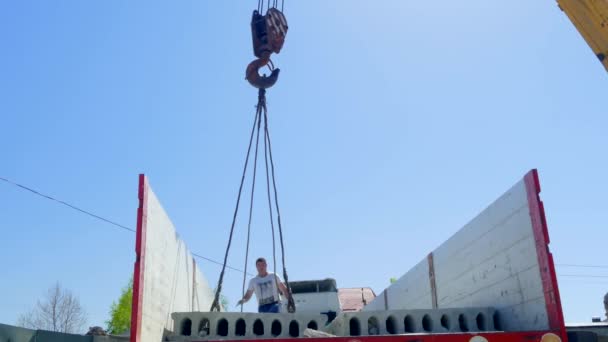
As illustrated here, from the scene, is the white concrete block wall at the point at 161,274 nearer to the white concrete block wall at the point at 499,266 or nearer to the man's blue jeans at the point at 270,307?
the man's blue jeans at the point at 270,307

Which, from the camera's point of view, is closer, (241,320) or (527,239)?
(527,239)

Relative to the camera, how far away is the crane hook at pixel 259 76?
688 centimetres

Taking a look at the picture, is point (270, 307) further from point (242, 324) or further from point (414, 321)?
point (414, 321)

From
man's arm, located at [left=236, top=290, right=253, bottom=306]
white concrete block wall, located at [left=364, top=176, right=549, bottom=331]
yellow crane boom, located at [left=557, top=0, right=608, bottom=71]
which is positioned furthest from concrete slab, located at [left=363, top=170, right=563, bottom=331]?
man's arm, located at [left=236, top=290, right=253, bottom=306]

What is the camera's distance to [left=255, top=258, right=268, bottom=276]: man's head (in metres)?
6.83

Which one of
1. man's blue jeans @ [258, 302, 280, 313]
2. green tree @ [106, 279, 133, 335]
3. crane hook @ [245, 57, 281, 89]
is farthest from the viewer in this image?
green tree @ [106, 279, 133, 335]

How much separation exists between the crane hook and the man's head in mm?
→ 2083

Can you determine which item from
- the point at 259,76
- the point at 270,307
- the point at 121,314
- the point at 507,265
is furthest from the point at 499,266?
the point at 121,314

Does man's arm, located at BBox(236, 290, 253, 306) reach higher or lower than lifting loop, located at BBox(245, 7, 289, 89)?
lower

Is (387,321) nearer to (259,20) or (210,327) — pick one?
(210,327)

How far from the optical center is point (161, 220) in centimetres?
487

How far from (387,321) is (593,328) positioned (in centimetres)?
202

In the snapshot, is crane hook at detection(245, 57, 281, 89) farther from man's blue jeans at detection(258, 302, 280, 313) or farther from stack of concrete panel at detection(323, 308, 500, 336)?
stack of concrete panel at detection(323, 308, 500, 336)

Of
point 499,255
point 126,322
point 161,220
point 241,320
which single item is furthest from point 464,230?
point 126,322
